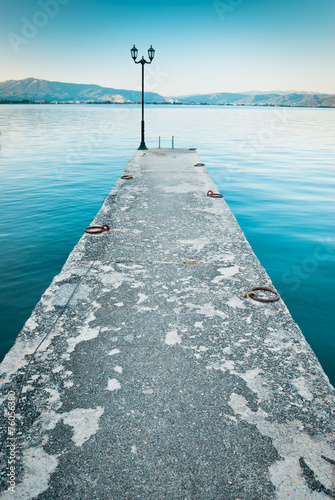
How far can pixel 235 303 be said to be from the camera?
4230mm

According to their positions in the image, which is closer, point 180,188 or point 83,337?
point 83,337

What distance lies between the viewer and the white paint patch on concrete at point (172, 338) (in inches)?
138

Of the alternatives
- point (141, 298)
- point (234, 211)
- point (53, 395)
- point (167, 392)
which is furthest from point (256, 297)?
point (234, 211)

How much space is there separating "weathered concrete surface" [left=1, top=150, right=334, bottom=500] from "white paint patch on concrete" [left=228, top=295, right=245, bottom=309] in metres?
0.01

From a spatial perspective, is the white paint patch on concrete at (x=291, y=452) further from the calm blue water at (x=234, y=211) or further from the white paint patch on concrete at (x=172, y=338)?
the calm blue water at (x=234, y=211)

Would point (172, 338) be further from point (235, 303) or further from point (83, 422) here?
point (83, 422)

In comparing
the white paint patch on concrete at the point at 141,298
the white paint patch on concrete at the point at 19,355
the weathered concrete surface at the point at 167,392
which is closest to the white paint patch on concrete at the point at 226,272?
the weathered concrete surface at the point at 167,392

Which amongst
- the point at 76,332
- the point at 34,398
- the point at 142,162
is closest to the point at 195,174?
the point at 142,162

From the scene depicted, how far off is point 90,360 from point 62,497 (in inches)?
49.1

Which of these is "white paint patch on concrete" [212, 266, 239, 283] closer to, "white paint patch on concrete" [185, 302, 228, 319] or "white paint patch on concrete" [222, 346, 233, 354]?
"white paint patch on concrete" [185, 302, 228, 319]

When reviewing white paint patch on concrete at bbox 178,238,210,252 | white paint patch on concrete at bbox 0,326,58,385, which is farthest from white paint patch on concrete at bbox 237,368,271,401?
white paint patch on concrete at bbox 178,238,210,252

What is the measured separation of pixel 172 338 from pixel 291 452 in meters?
1.55

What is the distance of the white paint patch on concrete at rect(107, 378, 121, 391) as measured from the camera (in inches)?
116

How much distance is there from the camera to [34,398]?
282cm
